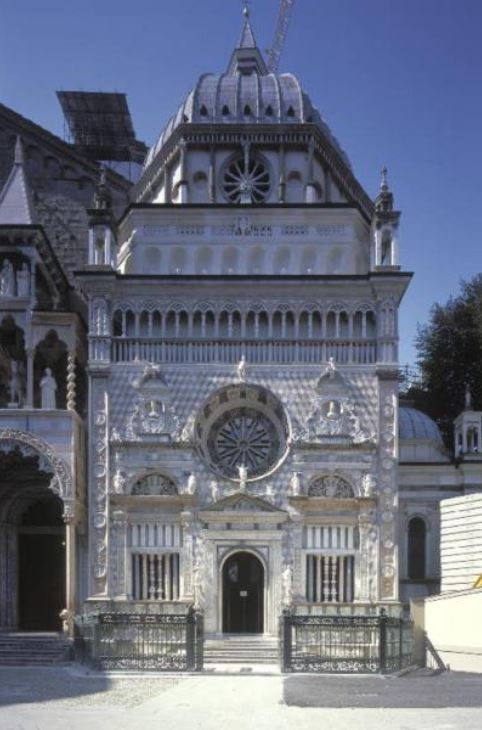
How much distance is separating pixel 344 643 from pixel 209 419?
9.48 meters

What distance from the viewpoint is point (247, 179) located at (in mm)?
44312

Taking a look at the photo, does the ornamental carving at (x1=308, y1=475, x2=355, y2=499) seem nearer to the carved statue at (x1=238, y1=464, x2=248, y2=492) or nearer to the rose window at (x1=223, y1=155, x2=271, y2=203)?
the carved statue at (x1=238, y1=464, x2=248, y2=492)

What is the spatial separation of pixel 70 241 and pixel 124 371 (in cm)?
1025

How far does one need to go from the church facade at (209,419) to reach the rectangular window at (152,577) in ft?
0.19

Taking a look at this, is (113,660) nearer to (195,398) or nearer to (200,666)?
(200,666)

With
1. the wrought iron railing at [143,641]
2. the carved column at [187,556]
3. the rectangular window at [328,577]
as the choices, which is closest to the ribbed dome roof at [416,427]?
the rectangular window at [328,577]

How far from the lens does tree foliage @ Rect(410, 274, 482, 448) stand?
5666 centimetres

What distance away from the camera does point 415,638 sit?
115 feet

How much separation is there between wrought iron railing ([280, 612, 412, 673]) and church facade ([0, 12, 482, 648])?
13.0 feet

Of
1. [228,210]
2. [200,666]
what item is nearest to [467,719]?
[200,666]

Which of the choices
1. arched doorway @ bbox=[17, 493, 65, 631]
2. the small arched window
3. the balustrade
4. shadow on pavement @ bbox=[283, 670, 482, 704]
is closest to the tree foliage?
the small arched window

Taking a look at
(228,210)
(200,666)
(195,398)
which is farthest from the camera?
(228,210)

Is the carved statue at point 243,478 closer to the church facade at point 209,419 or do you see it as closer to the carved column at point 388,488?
the church facade at point 209,419

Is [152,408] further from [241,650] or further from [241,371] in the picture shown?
[241,650]
